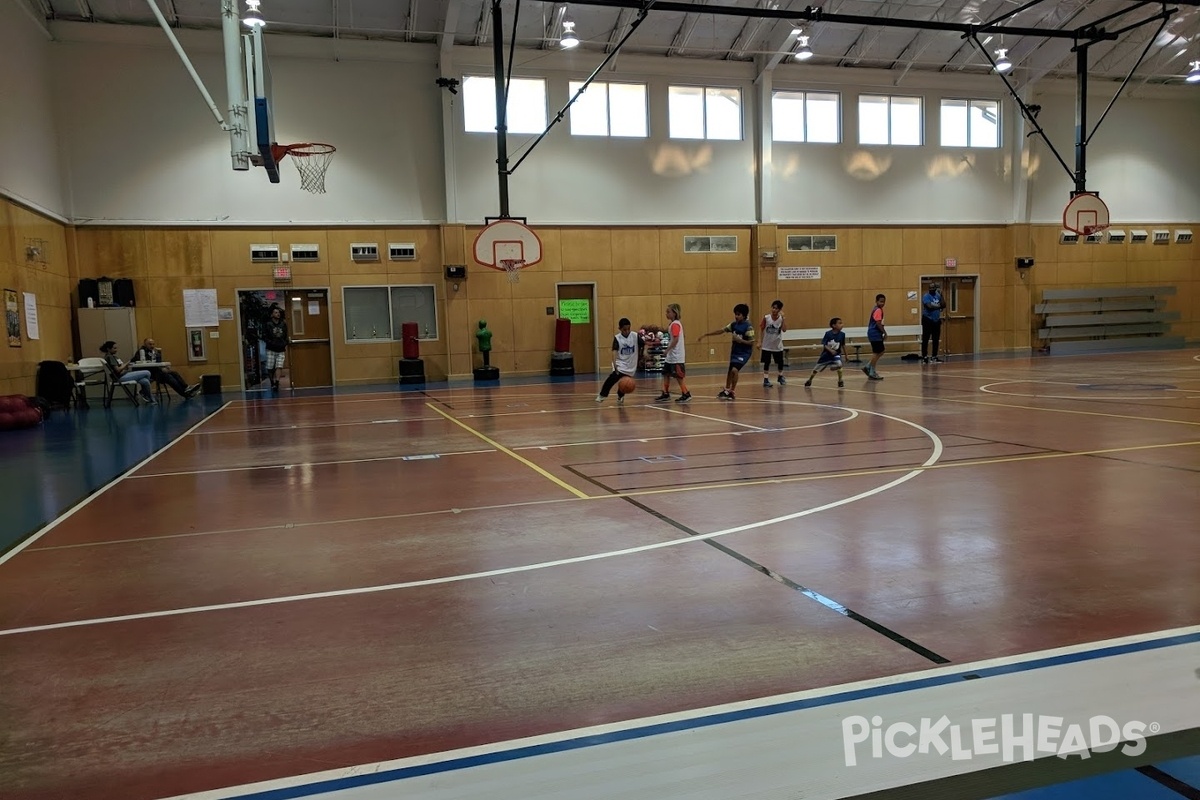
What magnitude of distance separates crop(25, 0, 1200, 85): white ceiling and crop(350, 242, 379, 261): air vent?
5.38m

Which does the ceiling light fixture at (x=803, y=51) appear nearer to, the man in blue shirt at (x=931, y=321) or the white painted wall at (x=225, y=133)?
the man in blue shirt at (x=931, y=321)

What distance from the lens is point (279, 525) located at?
19.5 ft

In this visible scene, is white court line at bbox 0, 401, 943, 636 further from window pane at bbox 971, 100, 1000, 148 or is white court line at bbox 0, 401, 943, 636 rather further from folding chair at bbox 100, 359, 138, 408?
window pane at bbox 971, 100, 1000, 148

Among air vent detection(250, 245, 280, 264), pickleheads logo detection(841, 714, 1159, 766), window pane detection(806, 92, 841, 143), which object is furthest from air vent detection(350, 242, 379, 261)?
pickleheads logo detection(841, 714, 1159, 766)

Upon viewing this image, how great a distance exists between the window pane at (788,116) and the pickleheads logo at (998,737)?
24.1m

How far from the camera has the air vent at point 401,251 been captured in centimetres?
2217

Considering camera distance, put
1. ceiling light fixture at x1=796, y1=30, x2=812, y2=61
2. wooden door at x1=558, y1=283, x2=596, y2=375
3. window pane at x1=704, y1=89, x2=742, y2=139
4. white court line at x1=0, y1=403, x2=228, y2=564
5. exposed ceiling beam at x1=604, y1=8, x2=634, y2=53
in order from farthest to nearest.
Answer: window pane at x1=704, y1=89, x2=742, y2=139 < wooden door at x1=558, y1=283, x2=596, y2=375 < exposed ceiling beam at x1=604, y1=8, x2=634, y2=53 < ceiling light fixture at x1=796, y1=30, x2=812, y2=61 < white court line at x1=0, y1=403, x2=228, y2=564

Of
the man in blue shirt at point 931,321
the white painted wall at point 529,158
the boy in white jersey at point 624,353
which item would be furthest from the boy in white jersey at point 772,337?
the man in blue shirt at point 931,321

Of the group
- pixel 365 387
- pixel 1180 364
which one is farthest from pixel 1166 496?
pixel 365 387

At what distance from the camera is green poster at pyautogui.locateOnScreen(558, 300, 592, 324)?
23.7 metres

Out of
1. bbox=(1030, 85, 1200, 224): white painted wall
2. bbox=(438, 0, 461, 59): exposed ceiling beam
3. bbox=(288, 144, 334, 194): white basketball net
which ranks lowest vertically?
bbox=(288, 144, 334, 194): white basketball net

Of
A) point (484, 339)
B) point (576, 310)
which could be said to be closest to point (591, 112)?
point (576, 310)

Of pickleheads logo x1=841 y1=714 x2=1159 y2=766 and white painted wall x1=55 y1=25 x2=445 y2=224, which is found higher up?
white painted wall x1=55 y1=25 x2=445 y2=224

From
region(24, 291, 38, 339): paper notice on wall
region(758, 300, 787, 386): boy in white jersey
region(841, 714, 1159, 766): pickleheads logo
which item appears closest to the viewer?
region(841, 714, 1159, 766): pickleheads logo
